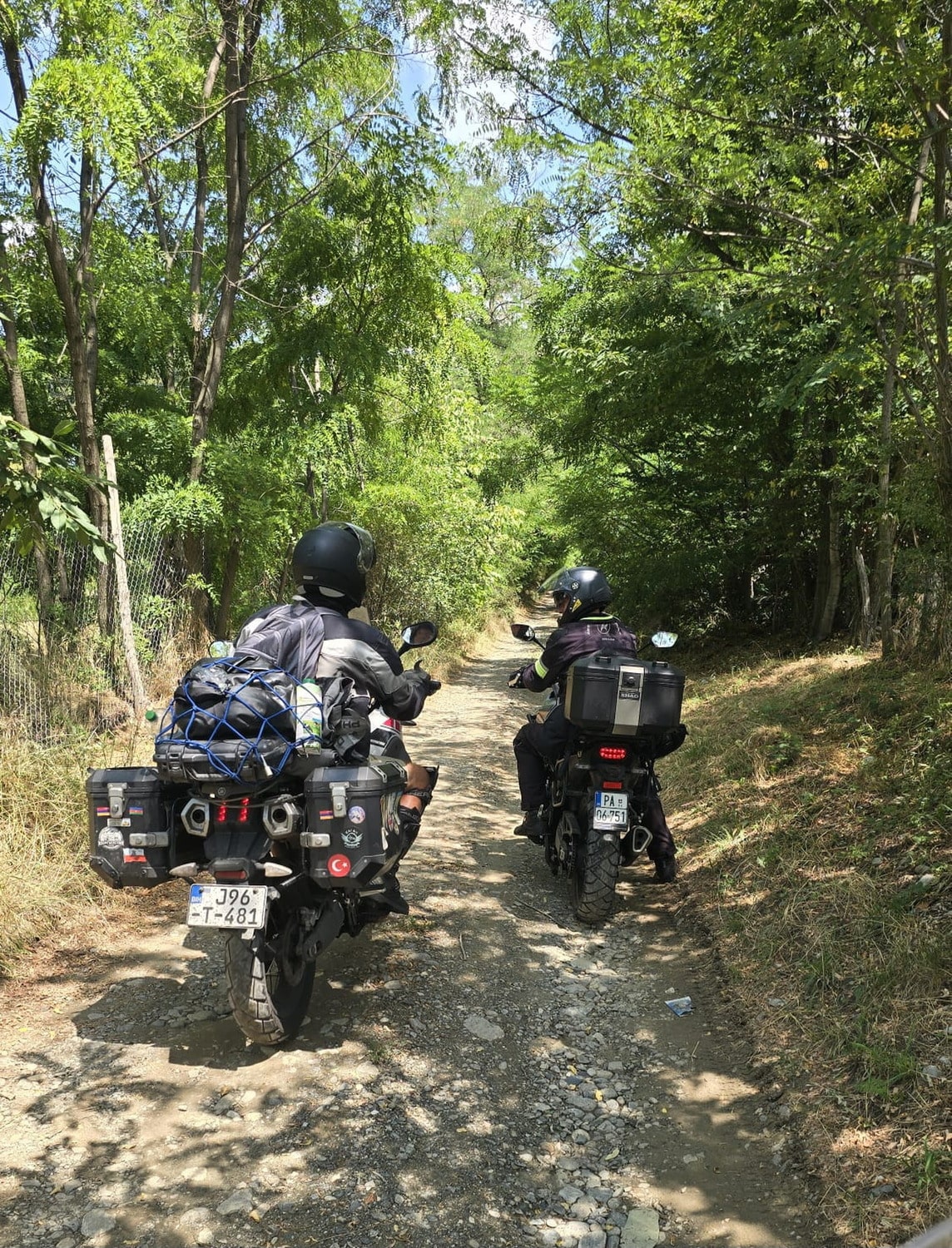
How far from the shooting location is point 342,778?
3.19m

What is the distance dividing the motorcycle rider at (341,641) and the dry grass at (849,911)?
178cm

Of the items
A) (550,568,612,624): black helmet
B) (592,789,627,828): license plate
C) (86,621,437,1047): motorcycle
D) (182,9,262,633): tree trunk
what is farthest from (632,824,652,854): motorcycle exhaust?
(182,9,262,633): tree trunk

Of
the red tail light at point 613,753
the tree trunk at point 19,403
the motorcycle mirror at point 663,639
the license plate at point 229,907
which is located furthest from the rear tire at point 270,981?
→ the tree trunk at point 19,403

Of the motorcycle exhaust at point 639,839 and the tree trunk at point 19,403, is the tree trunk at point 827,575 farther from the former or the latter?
the tree trunk at point 19,403

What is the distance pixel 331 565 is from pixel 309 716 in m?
1.02

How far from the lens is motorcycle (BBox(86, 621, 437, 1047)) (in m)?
3.10

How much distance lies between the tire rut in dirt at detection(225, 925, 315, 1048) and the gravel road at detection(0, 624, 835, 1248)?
0.52ft

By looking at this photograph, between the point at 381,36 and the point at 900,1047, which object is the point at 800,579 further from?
the point at 900,1047

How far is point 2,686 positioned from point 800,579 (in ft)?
32.8

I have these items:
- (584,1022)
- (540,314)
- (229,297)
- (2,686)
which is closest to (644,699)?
(584,1022)

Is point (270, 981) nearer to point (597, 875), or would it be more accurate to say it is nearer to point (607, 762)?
point (597, 875)

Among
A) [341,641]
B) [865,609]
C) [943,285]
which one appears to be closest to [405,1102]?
[341,641]

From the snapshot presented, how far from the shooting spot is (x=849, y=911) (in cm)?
394

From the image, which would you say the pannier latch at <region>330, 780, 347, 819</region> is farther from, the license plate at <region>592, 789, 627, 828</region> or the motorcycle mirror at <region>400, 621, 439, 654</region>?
the license plate at <region>592, 789, 627, 828</region>
